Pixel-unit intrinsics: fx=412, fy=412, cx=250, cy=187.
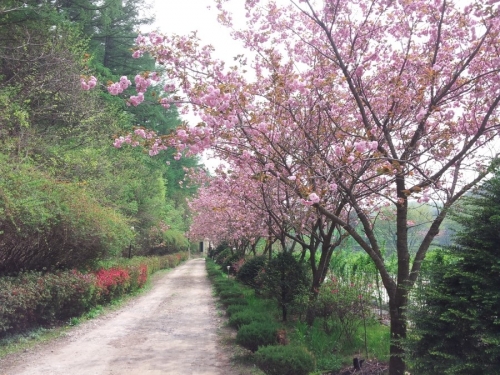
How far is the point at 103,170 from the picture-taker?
1392 cm

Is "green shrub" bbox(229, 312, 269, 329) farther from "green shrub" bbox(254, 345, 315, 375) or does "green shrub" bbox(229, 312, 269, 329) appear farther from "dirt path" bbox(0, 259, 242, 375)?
"green shrub" bbox(254, 345, 315, 375)

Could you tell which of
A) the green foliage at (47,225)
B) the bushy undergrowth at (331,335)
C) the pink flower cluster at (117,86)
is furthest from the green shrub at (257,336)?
the green foliage at (47,225)

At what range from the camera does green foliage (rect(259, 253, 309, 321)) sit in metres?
8.71

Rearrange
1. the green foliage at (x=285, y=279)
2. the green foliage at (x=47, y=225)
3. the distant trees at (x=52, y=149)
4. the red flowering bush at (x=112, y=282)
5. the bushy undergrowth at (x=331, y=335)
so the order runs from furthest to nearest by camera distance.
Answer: the red flowering bush at (x=112, y=282)
the green foliage at (x=285, y=279)
the distant trees at (x=52, y=149)
the green foliage at (x=47, y=225)
the bushy undergrowth at (x=331, y=335)

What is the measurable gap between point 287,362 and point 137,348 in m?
3.37

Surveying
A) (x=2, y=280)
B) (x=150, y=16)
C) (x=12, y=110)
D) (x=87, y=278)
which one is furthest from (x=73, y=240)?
(x=150, y=16)

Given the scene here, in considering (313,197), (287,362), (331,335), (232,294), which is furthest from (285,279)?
(313,197)

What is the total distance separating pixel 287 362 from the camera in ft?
16.1

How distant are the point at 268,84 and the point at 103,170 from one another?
933 centimetres

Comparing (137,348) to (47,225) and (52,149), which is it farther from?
(52,149)

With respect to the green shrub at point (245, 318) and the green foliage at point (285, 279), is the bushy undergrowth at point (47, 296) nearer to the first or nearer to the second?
the green shrub at point (245, 318)

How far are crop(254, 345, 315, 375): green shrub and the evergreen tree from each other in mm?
1803

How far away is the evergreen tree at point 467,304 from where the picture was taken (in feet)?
9.60

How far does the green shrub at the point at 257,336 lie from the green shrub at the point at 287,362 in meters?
1.05
